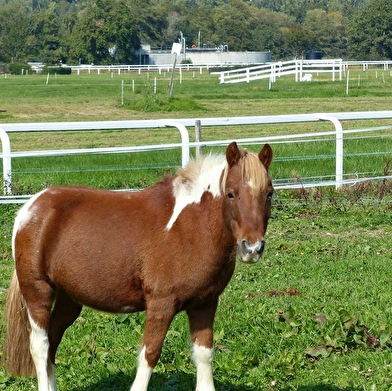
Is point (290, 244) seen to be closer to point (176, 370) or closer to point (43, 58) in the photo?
point (176, 370)

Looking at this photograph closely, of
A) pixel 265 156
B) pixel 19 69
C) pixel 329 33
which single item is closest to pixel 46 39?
pixel 19 69

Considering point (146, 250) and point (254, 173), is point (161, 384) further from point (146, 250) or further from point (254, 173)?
point (254, 173)

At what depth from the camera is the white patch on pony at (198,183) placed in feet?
16.4

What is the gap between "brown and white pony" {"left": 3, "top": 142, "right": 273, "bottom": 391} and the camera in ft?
15.7

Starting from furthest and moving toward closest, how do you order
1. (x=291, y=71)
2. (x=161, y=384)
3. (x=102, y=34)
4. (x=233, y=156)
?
(x=102, y=34) < (x=291, y=71) < (x=161, y=384) < (x=233, y=156)

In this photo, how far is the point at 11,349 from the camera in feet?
18.1

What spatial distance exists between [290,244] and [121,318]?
3.19 m

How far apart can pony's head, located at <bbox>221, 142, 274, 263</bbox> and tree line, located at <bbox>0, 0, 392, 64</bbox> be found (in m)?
89.3

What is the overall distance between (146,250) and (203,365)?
Answer: 0.76 m

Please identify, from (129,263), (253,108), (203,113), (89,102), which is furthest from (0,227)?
(89,102)

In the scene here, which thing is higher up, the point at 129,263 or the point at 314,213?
the point at 129,263

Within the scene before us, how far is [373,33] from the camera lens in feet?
310

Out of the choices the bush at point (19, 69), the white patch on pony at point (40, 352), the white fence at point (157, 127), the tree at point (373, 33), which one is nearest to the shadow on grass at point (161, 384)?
the white patch on pony at point (40, 352)

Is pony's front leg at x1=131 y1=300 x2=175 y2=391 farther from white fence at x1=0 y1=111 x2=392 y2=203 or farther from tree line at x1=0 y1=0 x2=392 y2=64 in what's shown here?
tree line at x1=0 y1=0 x2=392 y2=64
